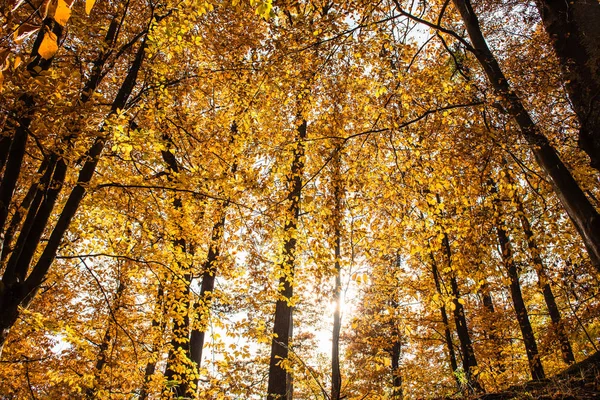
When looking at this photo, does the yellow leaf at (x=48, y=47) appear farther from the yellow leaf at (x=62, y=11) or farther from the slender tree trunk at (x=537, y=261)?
the slender tree trunk at (x=537, y=261)

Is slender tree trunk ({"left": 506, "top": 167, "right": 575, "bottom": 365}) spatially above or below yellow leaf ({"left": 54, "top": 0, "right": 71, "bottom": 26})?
above

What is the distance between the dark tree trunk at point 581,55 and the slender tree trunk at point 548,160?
309 millimetres

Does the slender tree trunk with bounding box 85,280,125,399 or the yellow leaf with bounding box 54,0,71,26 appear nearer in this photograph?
the yellow leaf with bounding box 54,0,71,26

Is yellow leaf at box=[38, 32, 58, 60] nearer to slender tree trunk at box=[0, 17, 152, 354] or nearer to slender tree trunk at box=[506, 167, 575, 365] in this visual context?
slender tree trunk at box=[0, 17, 152, 354]

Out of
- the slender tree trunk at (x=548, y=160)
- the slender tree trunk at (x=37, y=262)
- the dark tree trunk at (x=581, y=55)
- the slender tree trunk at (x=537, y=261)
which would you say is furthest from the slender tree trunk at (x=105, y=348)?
the dark tree trunk at (x=581, y=55)

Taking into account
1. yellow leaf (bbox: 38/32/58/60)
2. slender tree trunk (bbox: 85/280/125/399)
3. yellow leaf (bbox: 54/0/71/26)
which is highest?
slender tree trunk (bbox: 85/280/125/399)

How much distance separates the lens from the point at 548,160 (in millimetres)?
4098

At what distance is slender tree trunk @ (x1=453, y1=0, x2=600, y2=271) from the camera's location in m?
3.65

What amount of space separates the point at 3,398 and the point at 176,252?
818 centimetres

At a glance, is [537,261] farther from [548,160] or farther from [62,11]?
[62,11]

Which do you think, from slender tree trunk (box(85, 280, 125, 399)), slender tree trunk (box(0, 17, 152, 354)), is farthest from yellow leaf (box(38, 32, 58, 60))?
slender tree trunk (box(85, 280, 125, 399))

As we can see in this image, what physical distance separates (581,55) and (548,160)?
1145 mm

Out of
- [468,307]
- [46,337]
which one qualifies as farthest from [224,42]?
[468,307]

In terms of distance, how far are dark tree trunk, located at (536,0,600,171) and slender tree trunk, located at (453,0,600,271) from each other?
309 millimetres
